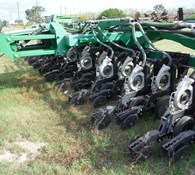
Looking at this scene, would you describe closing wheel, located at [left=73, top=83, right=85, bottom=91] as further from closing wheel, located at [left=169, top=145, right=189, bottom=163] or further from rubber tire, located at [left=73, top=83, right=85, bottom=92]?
closing wheel, located at [left=169, top=145, right=189, bottom=163]

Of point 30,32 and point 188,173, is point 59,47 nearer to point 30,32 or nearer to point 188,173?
point 30,32

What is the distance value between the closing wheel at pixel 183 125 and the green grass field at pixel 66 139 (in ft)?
0.72

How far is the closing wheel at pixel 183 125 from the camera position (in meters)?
2.65

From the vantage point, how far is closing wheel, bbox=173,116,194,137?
2646 millimetres

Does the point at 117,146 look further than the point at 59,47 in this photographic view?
No

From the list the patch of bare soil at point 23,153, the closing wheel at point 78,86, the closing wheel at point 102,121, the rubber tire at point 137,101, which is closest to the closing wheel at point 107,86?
the closing wheel at point 78,86

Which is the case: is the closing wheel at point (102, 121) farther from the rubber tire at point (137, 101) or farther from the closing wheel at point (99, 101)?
the closing wheel at point (99, 101)

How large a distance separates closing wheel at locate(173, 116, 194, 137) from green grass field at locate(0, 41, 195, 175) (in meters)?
0.22

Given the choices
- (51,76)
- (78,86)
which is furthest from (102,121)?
(51,76)

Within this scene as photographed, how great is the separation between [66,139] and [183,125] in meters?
1.23

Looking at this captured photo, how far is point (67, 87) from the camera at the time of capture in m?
4.89

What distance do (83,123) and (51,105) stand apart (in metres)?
0.87

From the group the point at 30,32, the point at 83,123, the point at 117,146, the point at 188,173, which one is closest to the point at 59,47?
the point at 30,32

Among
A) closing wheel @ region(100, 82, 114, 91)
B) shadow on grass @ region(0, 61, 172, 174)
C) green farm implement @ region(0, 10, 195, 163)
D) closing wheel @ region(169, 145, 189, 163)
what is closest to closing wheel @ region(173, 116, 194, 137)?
green farm implement @ region(0, 10, 195, 163)
